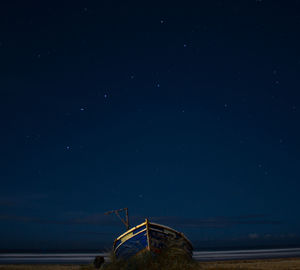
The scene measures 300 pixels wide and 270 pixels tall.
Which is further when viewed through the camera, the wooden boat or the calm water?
the calm water

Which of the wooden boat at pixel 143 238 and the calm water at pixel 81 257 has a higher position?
the wooden boat at pixel 143 238

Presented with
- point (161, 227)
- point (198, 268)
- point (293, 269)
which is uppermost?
point (161, 227)

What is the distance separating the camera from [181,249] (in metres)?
10.3

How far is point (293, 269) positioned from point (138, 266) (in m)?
14.8

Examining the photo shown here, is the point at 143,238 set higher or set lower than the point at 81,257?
higher

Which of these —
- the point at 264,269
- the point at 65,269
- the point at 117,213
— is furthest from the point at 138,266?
the point at 65,269

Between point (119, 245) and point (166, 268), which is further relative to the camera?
point (119, 245)

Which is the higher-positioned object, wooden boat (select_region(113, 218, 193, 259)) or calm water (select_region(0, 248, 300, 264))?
wooden boat (select_region(113, 218, 193, 259))

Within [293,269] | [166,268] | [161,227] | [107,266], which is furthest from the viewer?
[293,269]

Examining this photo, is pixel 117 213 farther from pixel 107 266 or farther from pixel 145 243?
pixel 107 266

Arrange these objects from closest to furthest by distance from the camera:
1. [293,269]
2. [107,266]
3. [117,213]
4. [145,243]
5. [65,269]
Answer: [107,266] < [145,243] < [293,269] < [117,213] < [65,269]

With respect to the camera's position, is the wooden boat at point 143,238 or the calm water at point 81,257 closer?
the wooden boat at point 143,238

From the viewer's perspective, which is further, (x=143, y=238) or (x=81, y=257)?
(x=81, y=257)

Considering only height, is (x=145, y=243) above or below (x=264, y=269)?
above
